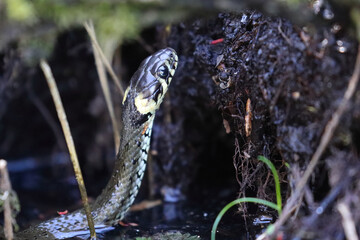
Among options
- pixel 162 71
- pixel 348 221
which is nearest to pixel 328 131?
pixel 348 221

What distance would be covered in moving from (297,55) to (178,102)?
176 cm

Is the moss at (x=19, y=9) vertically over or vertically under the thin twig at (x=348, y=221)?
over

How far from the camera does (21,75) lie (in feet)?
12.5

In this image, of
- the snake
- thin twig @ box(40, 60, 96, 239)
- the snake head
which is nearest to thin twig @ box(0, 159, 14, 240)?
thin twig @ box(40, 60, 96, 239)

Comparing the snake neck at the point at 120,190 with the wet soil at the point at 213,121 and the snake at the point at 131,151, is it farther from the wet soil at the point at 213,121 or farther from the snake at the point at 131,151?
the wet soil at the point at 213,121

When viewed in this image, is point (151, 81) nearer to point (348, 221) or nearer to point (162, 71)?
point (162, 71)

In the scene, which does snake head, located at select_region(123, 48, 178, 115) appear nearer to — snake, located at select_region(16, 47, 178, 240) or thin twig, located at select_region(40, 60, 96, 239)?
snake, located at select_region(16, 47, 178, 240)

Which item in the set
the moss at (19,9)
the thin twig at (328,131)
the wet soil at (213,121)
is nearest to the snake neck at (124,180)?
the wet soil at (213,121)

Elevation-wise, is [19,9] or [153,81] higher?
[19,9]

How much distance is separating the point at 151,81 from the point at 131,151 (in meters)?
0.61

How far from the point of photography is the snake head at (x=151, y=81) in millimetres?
3160

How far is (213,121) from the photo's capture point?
3.88 metres

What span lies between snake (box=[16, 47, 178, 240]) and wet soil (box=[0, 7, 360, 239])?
22 cm

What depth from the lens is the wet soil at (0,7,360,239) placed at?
1984 millimetres
